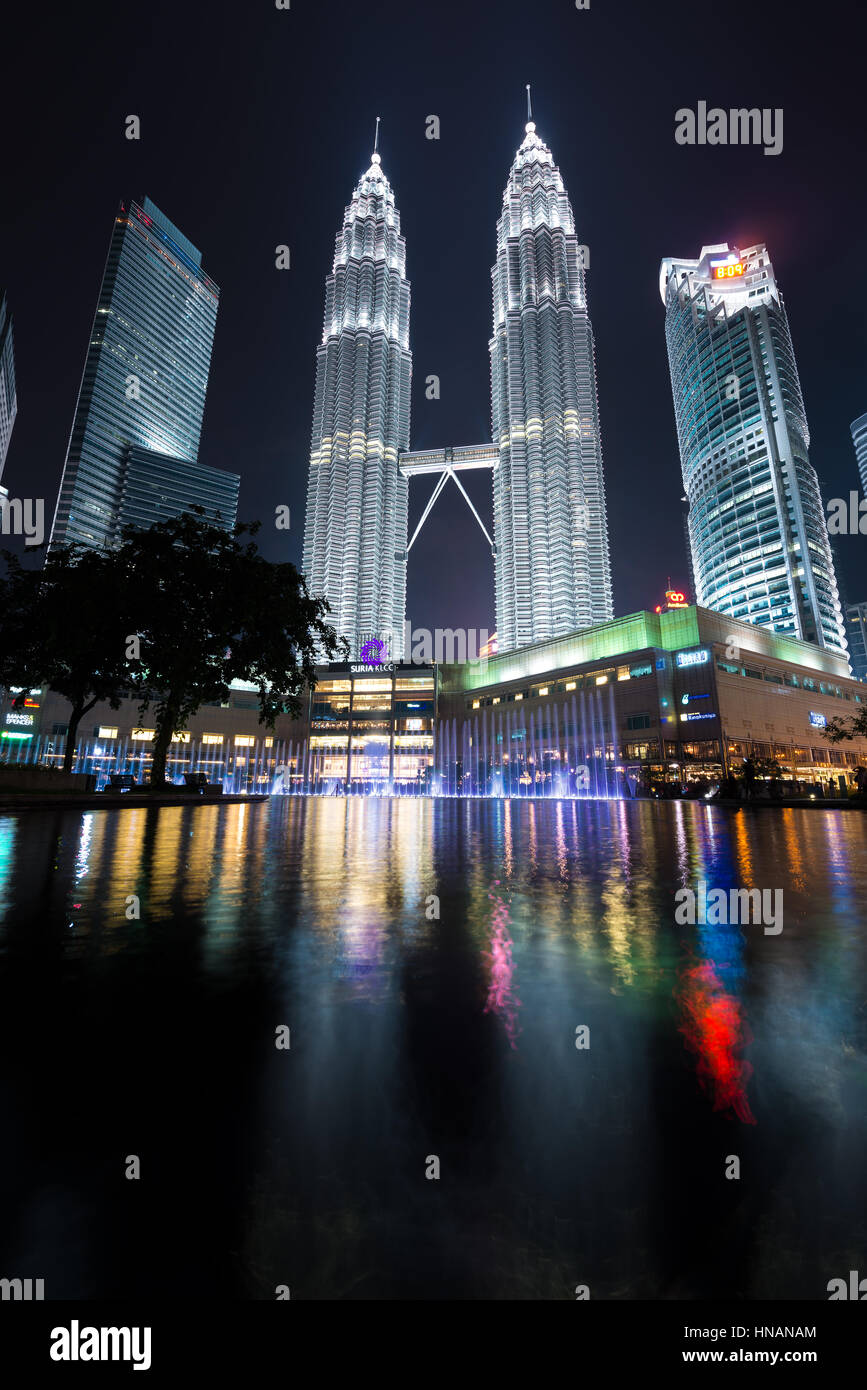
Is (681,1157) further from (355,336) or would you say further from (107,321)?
(107,321)

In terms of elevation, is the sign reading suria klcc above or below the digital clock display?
below

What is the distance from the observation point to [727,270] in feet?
483

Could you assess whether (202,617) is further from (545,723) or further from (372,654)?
(372,654)

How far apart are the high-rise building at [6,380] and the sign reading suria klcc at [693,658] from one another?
128909 mm

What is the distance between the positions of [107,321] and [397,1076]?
803ft

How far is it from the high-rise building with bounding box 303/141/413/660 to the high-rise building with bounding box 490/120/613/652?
3258 cm

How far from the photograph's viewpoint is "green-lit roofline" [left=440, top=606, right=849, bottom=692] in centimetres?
8150

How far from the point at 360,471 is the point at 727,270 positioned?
355ft

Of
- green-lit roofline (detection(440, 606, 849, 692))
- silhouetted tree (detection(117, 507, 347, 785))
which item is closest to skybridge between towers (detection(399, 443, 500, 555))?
green-lit roofline (detection(440, 606, 849, 692))

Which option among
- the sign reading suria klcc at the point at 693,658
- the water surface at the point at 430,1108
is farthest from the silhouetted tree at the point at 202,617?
the sign reading suria klcc at the point at 693,658

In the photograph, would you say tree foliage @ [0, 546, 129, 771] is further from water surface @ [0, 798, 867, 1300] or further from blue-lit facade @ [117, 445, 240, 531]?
blue-lit facade @ [117, 445, 240, 531]

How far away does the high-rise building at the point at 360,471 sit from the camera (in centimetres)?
16600

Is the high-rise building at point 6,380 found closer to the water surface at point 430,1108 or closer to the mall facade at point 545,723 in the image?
the mall facade at point 545,723

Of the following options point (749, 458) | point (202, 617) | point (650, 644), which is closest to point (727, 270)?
point (749, 458)
